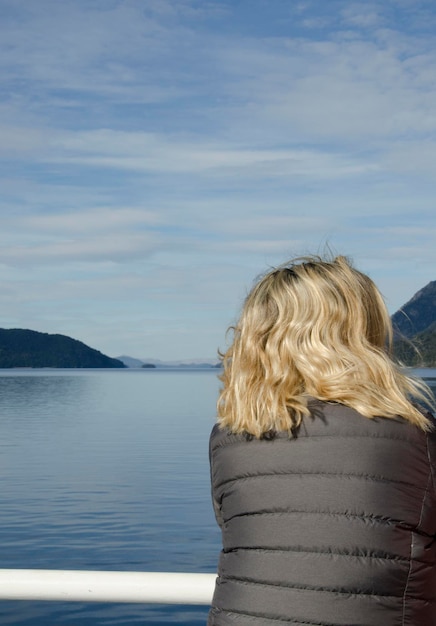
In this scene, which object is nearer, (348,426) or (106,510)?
(348,426)

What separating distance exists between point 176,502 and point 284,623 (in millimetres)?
21663

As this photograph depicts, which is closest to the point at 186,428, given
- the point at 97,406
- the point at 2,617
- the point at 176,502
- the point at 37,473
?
the point at 37,473

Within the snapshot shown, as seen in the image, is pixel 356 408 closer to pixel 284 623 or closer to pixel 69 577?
pixel 284 623

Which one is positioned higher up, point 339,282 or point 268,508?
point 339,282

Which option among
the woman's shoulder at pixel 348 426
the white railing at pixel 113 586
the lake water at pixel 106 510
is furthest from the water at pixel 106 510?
the woman's shoulder at pixel 348 426

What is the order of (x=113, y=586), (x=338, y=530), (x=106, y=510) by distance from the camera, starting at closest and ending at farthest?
(x=338, y=530) → (x=113, y=586) → (x=106, y=510)

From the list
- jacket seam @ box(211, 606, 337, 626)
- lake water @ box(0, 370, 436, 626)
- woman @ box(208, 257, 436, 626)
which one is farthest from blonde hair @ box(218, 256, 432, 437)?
lake water @ box(0, 370, 436, 626)

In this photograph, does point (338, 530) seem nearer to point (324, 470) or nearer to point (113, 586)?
point (324, 470)

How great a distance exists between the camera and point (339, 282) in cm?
230

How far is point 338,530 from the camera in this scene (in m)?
2.08

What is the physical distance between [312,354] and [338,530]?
45cm

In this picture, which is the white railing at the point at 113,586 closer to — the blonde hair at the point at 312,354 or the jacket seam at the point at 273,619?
the jacket seam at the point at 273,619

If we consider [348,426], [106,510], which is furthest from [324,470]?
[106,510]

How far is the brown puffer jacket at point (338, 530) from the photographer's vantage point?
206cm
